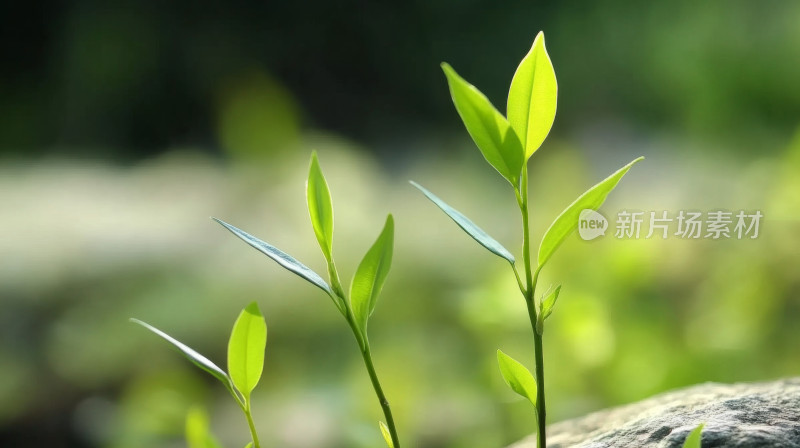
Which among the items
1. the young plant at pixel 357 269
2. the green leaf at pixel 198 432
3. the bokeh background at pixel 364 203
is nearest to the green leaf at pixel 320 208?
the young plant at pixel 357 269

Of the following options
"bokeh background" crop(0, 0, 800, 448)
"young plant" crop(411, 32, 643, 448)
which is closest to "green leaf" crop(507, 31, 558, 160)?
"young plant" crop(411, 32, 643, 448)

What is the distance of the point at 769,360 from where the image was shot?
0.76 m

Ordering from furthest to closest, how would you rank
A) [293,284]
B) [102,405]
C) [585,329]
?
[293,284], [102,405], [585,329]

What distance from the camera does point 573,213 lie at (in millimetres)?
226

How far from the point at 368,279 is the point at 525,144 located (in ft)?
0.23

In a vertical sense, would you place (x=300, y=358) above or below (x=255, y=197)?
below

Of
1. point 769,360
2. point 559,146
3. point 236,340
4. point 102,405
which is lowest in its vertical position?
point 102,405

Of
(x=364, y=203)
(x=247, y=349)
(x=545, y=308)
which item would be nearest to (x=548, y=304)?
(x=545, y=308)

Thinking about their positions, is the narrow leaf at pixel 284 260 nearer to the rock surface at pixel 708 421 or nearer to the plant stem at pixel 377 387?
the plant stem at pixel 377 387

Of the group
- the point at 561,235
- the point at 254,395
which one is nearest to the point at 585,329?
the point at 561,235

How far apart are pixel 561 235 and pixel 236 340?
4.7 inches

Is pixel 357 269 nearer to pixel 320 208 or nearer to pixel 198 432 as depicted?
pixel 320 208

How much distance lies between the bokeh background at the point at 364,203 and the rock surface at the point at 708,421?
23cm

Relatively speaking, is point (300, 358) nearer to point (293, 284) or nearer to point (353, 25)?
point (293, 284)
